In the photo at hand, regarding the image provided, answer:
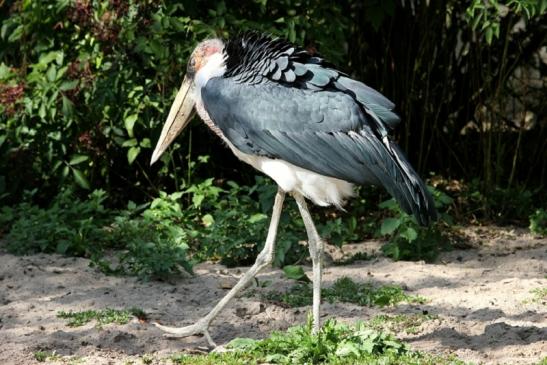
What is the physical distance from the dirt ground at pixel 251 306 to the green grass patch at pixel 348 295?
9cm

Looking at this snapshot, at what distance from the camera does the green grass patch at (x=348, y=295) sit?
5.81 m

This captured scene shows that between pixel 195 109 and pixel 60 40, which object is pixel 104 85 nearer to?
pixel 60 40

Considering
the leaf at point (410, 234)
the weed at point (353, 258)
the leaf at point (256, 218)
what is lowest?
the weed at point (353, 258)

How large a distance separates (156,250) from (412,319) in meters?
1.58

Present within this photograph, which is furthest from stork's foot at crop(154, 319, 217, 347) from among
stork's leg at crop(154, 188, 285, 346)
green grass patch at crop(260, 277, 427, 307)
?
green grass patch at crop(260, 277, 427, 307)

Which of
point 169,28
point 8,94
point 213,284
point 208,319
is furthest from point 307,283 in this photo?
point 8,94

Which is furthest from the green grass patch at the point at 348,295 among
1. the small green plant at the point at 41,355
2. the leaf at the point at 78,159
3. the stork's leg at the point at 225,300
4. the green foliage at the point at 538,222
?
the leaf at the point at 78,159

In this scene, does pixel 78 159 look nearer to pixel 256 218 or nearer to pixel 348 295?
pixel 256 218

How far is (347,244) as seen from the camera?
7.21m

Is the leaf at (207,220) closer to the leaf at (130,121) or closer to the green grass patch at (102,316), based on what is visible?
the leaf at (130,121)

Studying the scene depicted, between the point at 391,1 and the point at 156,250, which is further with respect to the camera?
the point at 391,1

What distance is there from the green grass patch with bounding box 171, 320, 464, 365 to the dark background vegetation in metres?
1.49

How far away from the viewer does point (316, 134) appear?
5.10 metres

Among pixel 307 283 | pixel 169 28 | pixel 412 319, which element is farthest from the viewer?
pixel 169 28
